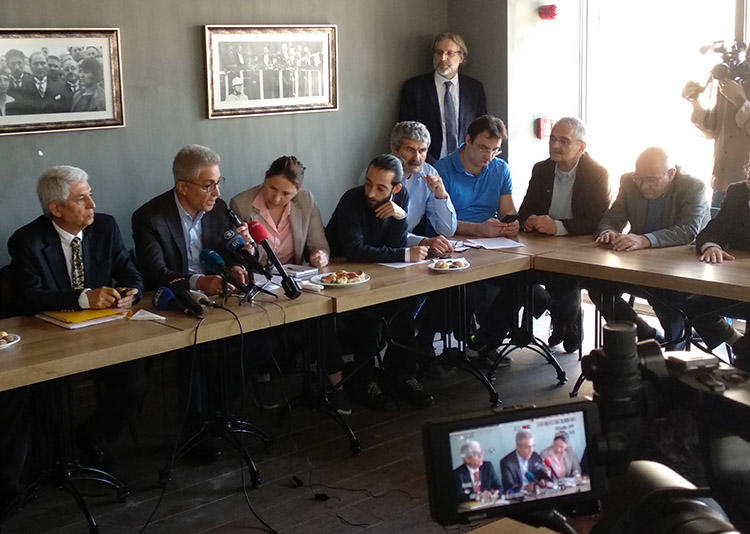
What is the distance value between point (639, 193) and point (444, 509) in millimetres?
3555

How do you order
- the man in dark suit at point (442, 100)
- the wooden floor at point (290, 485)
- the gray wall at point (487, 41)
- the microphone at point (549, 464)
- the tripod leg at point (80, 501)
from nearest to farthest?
the microphone at point (549, 464) → the tripod leg at point (80, 501) → the wooden floor at point (290, 485) → the man in dark suit at point (442, 100) → the gray wall at point (487, 41)

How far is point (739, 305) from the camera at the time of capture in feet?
13.2

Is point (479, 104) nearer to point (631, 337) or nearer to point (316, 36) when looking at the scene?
point (316, 36)

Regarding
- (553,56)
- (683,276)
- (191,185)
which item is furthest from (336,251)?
(553,56)

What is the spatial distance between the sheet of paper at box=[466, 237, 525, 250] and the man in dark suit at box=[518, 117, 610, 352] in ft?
0.74

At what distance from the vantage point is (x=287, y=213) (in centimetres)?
421

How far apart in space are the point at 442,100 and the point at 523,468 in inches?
187

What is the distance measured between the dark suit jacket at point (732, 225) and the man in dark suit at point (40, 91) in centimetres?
309

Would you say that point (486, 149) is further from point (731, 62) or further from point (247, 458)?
point (247, 458)

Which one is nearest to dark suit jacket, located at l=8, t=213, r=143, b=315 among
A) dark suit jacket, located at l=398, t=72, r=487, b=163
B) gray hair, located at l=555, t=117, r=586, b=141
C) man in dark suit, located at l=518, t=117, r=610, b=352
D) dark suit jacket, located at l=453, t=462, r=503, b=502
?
man in dark suit, located at l=518, t=117, r=610, b=352

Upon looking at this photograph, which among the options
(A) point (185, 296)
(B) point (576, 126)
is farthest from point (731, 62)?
(A) point (185, 296)

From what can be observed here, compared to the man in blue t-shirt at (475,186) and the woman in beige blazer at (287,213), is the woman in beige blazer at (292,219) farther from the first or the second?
the man in blue t-shirt at (475,186)

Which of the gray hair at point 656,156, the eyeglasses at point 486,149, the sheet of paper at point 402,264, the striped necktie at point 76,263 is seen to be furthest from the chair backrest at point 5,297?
the gray hair at point 656,156

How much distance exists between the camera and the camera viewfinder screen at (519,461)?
1.15 metres
